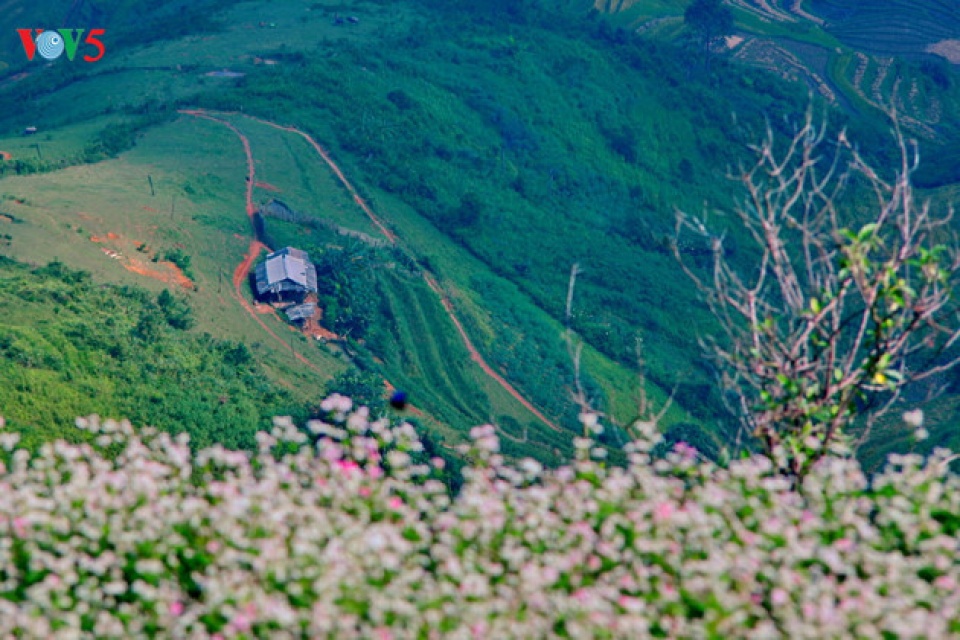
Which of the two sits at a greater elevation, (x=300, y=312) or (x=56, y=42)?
(x=56, y=42)

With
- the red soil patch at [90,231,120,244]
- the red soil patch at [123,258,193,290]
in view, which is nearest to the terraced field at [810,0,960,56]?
the red soil patch at [123,258,193,290]

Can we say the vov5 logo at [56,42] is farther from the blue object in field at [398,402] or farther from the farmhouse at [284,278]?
the blue object in field at [398,402]

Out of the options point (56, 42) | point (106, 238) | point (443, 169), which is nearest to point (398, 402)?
point (106, 238)

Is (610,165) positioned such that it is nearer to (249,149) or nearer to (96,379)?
(249,149)

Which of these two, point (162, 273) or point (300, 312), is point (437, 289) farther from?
point (162, 273)

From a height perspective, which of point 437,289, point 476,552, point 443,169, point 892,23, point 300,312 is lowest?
point 437,289
